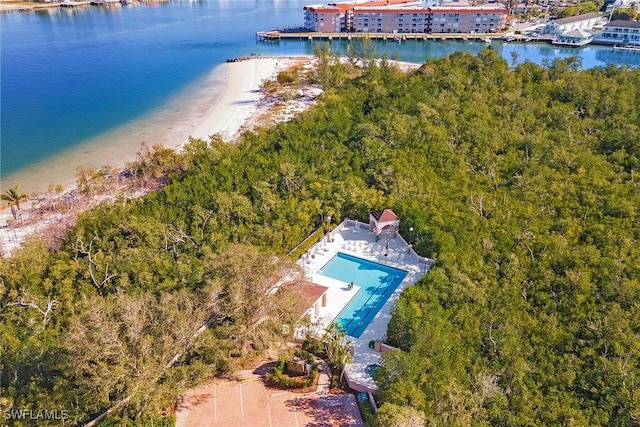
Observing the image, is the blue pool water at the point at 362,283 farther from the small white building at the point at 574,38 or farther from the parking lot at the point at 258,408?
the small white building at the point at 574,38

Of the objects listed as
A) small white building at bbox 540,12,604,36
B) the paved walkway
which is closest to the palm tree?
the paved walkway

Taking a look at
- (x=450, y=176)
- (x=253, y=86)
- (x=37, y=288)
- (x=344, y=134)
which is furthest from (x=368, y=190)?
(x=253, y=86)

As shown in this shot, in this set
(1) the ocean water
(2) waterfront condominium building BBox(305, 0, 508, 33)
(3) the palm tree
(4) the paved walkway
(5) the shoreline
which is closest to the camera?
(4) the paved walkway

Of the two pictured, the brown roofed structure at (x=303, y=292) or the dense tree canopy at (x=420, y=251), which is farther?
the brown roofed structure at (x=303, y=292)

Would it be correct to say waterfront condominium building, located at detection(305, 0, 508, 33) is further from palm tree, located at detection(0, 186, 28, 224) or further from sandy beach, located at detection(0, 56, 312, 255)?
palm tree, located at detection(0, 186, 28, 224)

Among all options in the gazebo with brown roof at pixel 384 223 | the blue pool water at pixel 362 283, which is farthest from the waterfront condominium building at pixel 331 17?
the blue pool water at pixel 362 283
